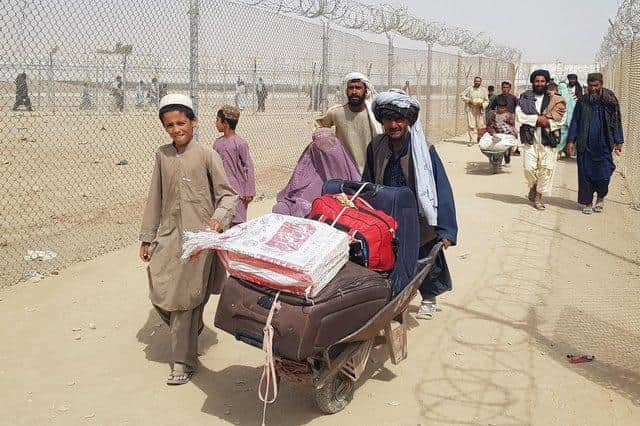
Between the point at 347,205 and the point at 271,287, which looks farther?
the point at 347,205

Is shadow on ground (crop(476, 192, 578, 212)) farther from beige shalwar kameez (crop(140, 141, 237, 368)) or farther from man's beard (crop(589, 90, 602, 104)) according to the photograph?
beige shalwar kameez (crop(140, 141, 237, 368))

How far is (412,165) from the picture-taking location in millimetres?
4500

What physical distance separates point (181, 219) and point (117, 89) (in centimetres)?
1530

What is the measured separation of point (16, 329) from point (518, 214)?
6.67 meters

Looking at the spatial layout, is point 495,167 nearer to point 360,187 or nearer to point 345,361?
point 360,187

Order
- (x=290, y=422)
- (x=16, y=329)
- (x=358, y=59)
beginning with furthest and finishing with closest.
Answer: (x=358, y=59) → (x=16, y=329) → (x=290, y=422)

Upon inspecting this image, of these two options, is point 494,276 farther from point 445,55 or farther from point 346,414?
point 445,55

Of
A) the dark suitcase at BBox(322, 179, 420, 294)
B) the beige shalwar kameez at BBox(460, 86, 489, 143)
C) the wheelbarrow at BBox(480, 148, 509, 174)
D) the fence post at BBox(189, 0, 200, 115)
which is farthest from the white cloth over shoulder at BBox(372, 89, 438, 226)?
the beige shalwar kameez at BBox(460, 86, 489, 143)

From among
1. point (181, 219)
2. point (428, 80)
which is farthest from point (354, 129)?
point (428, 80)

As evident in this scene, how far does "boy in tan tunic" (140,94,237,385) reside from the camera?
400 centimetres

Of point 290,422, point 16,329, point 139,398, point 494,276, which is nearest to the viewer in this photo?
point 290,422

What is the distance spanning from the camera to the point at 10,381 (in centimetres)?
403

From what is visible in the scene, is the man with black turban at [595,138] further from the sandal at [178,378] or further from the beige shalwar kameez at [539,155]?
the sandal at [178,378]

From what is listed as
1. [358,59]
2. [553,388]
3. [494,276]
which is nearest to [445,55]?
[358,59]
